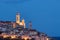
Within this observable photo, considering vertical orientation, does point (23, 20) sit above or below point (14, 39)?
above

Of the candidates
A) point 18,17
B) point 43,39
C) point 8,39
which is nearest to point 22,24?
point 18,17

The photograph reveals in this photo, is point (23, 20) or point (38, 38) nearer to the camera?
point (38, 38)

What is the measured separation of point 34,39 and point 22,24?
3532 centimetres

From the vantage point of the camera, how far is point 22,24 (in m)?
92.8

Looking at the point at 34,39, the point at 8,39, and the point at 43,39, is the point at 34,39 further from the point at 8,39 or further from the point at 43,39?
the point at 8,39

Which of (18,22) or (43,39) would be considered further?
(18,22)

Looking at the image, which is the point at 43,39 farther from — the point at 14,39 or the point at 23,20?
the point at 23,20

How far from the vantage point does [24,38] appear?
188ft

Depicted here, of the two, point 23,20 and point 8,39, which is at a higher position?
point 23,20

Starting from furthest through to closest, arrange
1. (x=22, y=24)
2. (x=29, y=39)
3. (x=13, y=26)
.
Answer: (x=22, y=24), (x=13, y=26), (x=29, y=39)

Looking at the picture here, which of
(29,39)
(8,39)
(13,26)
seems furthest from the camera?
(13,26)

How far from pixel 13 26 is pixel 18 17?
5882 millimetres

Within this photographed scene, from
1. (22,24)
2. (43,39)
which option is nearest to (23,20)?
(22,24)

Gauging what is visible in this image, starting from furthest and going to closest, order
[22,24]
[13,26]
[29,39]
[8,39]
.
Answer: [22,24] → [13,26] → [29,39] → [8,39]
